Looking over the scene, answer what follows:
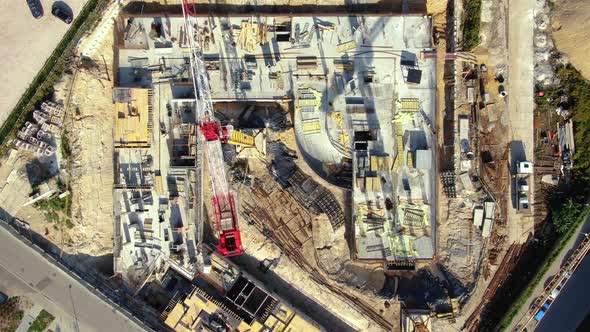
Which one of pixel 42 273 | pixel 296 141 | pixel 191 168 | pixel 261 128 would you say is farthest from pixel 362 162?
pixel 42 273

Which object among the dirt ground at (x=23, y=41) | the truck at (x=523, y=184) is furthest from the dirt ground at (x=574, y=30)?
the dirt ground at (x=23, y=41)

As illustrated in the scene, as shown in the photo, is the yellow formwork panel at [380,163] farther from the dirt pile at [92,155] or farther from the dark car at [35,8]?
the dark car at [35,8]

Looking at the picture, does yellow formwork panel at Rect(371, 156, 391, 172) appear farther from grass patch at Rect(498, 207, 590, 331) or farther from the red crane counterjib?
grass patch at Rect(498, 207, 590, 331)

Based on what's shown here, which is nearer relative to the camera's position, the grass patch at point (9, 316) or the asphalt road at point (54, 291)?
the grass patch at point (9, 316)

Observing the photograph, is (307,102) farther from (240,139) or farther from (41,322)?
(41,322)

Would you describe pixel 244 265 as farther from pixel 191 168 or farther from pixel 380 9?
pixel 380 9
